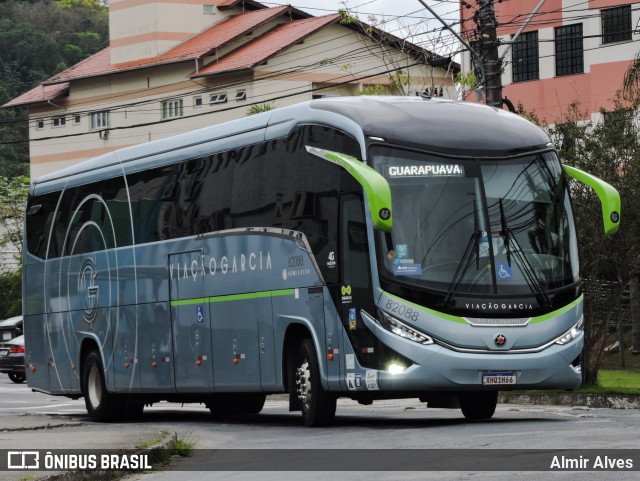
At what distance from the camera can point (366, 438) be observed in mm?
15984

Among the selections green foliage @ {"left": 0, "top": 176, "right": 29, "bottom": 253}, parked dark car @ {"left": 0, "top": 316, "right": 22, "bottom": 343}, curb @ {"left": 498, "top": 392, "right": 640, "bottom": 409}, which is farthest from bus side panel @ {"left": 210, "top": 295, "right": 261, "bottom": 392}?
green foliage @ {"left": 0, "top": 176, "right": 29, "bottom": 253}

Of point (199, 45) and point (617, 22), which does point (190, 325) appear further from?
point (199, 45)

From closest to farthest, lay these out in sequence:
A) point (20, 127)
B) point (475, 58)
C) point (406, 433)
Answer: point (406, 433) → point (475, 58) → point (20, 127)

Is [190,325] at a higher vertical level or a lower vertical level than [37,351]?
higher

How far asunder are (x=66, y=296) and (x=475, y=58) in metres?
8.42

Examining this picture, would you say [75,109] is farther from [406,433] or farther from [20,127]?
[406,433]

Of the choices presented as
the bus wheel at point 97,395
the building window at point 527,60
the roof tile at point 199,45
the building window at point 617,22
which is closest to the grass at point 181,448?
the bus wheel at point 97,395

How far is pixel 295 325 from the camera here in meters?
18.6

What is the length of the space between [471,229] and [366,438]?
9.29 feet

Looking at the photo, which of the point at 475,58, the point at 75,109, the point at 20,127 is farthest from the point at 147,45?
the point at 475,58

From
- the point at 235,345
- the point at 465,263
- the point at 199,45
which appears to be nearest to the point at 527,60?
the point at 199,45

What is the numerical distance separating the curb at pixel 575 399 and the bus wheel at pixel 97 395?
641 centimetres

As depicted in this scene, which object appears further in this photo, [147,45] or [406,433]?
[147,45]

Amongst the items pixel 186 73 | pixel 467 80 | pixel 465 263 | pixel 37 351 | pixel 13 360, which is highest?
pixel 186 73
